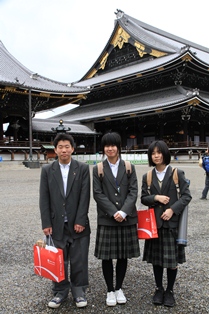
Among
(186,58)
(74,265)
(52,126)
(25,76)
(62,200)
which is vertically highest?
(186,58)

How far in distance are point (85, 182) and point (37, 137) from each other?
21.8m

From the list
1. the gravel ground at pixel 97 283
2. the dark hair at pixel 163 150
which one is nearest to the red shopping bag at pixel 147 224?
the dark hair at pixel 163 150

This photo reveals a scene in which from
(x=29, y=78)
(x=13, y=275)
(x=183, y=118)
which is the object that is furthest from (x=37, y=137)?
(x=13, y=275)

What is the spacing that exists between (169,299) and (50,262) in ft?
3.43

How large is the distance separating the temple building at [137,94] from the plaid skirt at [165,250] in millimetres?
17034

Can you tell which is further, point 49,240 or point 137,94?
point 137,94

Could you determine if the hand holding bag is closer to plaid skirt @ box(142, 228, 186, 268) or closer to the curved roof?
plaid skirt @ box(142, 228, 186, 268)

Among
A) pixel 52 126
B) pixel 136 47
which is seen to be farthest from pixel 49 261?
pixel 136 47

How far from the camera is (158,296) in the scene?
8.30ft

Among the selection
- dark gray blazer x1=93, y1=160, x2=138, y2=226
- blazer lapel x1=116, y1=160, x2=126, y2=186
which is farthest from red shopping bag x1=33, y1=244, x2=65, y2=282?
blazer lapel x1=116, y1=160, x2=126, y2=186

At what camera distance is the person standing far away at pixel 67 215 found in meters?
2.56

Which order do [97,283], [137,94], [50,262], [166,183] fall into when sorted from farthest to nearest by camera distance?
[137,94], [97,283], [166,183], [50,262]

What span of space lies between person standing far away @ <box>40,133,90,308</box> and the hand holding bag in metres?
0.16

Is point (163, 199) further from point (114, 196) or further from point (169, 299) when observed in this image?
point (169, 299)
